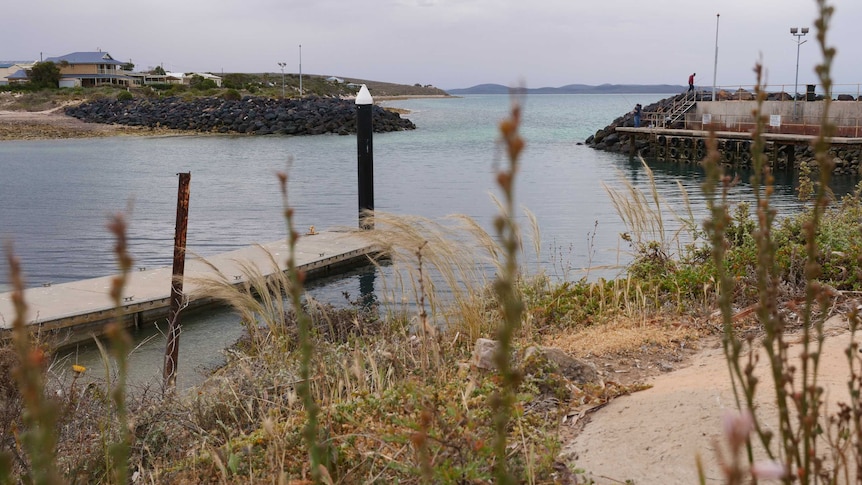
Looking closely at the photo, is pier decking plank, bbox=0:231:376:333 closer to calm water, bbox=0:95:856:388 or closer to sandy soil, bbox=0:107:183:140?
calm water, bbox=0:95:856:388

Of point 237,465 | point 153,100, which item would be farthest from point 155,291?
point 153,100

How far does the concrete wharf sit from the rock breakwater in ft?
155

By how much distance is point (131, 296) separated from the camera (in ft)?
33.4

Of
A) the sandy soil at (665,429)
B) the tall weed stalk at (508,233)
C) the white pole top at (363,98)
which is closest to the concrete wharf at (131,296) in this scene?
the white pole top at (363,98)

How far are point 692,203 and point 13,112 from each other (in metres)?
65.6

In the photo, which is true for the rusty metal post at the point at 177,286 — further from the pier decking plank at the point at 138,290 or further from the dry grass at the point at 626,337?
the dry grass at the point at 626,337

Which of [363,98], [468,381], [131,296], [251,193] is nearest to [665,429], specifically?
[468,381]

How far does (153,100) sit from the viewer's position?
70812 mm

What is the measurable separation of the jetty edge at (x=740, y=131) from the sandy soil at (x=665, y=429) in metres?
25.9

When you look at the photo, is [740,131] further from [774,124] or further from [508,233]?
[508,233]

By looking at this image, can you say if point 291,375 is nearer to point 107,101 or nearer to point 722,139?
point 722,139

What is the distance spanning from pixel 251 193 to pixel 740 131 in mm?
21296

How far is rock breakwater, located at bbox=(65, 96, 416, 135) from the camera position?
197 feet

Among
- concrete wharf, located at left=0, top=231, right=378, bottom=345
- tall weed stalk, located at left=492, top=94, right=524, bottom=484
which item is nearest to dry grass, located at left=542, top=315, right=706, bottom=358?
concrete wharf, located at left=0, top=231, right=378, bottom=345
